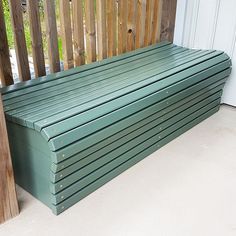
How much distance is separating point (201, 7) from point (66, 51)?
1.36 metres

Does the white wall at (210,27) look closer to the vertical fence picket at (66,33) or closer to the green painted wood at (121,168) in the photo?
the green painted wood at (121,168)

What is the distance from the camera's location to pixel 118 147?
6.03 feet

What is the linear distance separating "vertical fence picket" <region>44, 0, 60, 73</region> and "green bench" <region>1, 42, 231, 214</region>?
5.0 inches

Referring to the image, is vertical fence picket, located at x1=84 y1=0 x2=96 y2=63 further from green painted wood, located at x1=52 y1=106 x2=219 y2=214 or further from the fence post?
the fence post

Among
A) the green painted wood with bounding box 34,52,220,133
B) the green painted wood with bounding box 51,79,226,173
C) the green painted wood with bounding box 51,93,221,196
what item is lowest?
the green painted wood with bounding box 51,93,221,196

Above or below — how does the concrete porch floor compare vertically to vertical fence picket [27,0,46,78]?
below

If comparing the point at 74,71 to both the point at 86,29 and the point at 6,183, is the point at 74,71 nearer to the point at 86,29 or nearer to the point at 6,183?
the point at 86,29

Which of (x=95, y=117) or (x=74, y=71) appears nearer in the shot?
(x=95, y=117)

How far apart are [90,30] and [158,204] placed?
1.32m

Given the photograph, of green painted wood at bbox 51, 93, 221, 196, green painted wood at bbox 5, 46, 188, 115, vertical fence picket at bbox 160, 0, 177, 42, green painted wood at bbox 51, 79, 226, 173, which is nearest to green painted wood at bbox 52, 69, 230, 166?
green painted wood at bbox 51, 79, 226, 173

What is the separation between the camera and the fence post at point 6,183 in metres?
1.46

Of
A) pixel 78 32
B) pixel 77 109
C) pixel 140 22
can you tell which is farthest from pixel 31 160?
pixel 140 22

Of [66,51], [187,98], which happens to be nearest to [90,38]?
[66,51]

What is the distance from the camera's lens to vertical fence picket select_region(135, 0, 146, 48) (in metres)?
2.61
